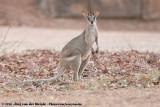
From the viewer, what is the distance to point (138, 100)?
5.79 m

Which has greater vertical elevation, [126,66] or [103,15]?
[103,15]

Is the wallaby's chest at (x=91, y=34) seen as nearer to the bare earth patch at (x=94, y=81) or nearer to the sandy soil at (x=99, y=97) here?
the bare earth patch at (x=94, y=81)

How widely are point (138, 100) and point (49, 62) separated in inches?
193

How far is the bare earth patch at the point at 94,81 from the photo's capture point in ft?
19.9

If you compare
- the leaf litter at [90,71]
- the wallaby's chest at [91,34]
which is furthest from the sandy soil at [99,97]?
the wallaby's chest at [91,34]

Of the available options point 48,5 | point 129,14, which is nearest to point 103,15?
point 129,14

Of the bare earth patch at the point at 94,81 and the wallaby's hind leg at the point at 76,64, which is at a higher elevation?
the wallaby's hind leg at the point at 76,64

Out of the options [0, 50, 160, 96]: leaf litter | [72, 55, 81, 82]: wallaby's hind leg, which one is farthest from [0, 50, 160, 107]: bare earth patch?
[72, 55, 81, 82]: wallaby's hind leg

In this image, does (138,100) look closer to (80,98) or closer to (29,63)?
(80,98)

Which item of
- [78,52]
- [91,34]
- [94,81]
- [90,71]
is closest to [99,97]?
[94,81]

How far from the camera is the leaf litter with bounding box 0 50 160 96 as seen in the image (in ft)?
23.7

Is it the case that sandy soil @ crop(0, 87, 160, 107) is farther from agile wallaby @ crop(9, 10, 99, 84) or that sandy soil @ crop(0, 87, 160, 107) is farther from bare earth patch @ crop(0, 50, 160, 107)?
agile wallaby @ crop(9, 10, 99, 84)

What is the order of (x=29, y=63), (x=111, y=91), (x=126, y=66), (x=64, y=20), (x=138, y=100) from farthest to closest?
1. (x=64, y=20)
2. (x=29, y=63)
3. (x=126, y=66)
4. (x=111, y=91)
5. (x=138, y=100)

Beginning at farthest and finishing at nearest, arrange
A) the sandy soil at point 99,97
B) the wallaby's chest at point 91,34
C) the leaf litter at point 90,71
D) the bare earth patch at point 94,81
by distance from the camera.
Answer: the wallaby's chest at point 91,34 → the leaf litter at point 90,71 → the bare earth patch at point 94,81 → the sandy soil at point 99,97
